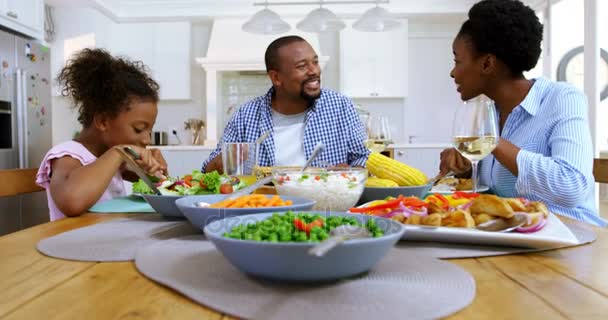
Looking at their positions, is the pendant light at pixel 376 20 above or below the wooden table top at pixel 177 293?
above

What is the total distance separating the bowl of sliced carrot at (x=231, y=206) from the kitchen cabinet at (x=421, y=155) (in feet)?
12.6

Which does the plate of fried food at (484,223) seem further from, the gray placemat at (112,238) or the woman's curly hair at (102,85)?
the woman's curly hair at (102,85)

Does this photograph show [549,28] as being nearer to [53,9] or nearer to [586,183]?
[586,183]

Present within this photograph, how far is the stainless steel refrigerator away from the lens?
9.68 ft

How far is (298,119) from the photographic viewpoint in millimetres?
2219

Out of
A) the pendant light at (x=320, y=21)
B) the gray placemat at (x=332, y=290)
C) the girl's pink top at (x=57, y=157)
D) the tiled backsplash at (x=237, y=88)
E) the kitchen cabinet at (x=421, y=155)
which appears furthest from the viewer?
the tiled backsplash at (x=237, y=88)

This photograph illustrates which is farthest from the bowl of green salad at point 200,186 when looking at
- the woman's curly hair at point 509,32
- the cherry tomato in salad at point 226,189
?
the woman's curly hair at point 509,32

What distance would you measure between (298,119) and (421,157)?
2.61 metres

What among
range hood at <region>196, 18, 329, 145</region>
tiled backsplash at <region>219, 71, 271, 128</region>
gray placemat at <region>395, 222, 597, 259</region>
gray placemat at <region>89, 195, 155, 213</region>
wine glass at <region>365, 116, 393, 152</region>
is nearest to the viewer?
gray placemat at <region>395, 222, 597, 259</region>

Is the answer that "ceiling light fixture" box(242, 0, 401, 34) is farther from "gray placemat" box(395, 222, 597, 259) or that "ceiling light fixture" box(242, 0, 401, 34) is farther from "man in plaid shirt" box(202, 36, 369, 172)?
"gray placemat" box(395, 222, 597, 259)

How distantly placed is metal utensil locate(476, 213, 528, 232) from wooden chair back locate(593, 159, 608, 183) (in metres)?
0.98

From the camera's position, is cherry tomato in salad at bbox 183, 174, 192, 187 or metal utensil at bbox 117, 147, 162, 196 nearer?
metal utensil at bbox 117, 147, 162, 196

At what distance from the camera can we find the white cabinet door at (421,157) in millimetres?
4543

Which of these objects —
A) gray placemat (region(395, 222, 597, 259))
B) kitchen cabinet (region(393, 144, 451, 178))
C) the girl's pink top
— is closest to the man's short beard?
the girl's pink top
